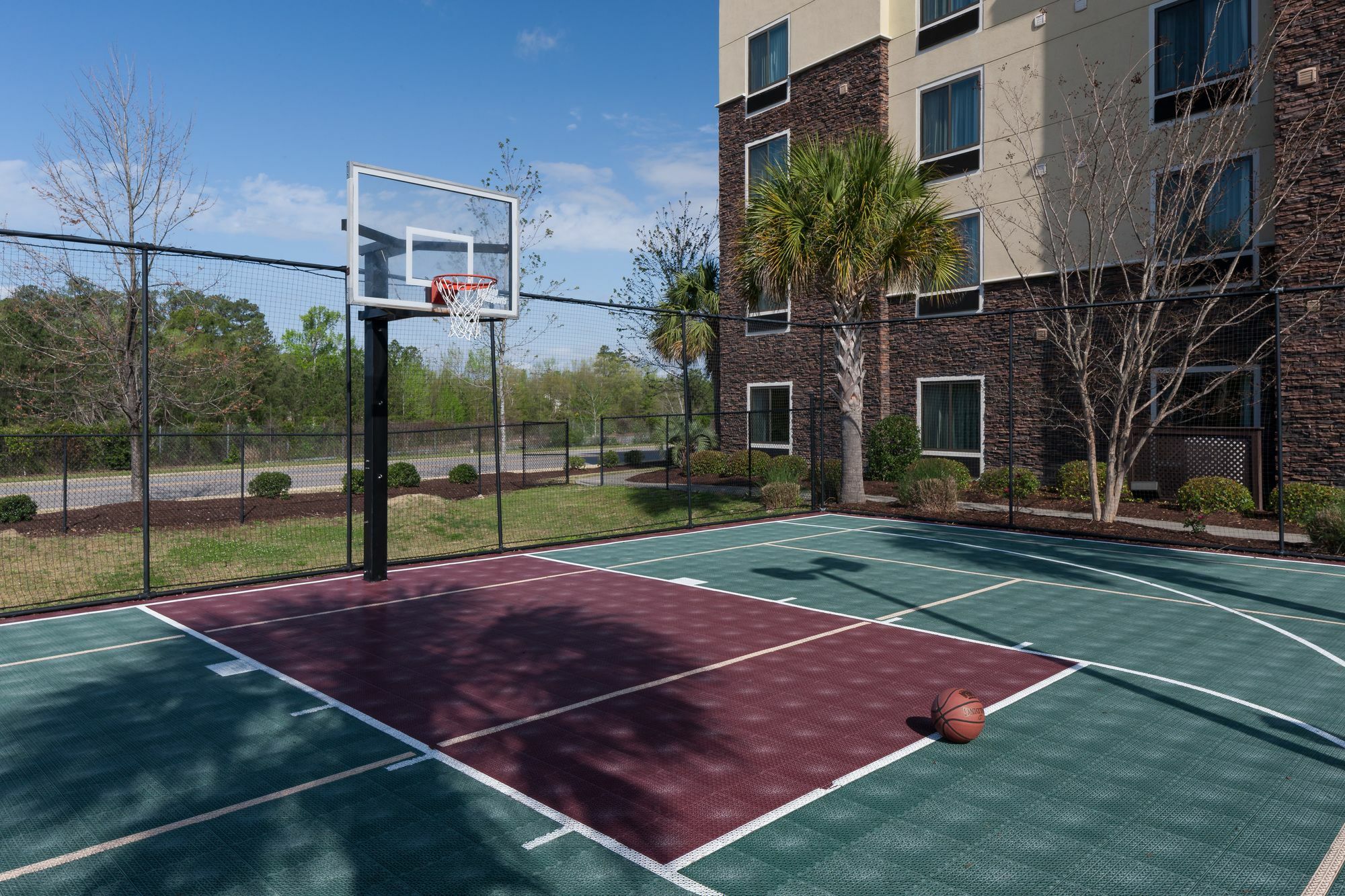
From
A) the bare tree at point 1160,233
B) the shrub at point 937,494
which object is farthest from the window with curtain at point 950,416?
the shrub at point 937,494

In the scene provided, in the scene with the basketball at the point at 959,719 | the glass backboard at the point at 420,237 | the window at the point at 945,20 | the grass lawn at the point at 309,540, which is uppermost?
the window at the point at 945,20

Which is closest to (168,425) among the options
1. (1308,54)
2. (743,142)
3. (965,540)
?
(743,142)

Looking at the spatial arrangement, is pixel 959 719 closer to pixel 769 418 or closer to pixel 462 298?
pixel 462 298

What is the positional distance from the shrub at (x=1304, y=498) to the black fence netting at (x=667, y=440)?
0.06 metres

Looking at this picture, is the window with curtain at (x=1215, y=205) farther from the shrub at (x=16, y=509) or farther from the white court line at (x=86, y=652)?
the shrub at (x=16, y=509)

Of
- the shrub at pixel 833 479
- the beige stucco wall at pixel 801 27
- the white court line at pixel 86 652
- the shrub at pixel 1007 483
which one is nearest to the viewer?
the white court line at pixel 86 652

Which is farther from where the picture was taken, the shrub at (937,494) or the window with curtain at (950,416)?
the window with curtain at (950,416)

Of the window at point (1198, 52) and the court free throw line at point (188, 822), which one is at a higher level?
the window at point (1198, 52)

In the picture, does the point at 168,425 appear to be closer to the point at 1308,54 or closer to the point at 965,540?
the point at 965,540

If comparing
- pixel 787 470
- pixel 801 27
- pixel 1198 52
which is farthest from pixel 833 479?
pixel 801 27

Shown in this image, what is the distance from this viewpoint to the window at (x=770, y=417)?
25734 mm

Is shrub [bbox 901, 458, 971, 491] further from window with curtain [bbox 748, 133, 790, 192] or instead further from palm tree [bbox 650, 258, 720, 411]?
palm tree [bbox 650, 258, 720, 411]

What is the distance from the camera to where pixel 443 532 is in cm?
1780

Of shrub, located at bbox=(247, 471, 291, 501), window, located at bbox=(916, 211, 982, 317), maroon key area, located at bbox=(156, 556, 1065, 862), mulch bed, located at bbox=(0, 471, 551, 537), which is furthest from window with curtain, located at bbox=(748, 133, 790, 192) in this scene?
maroon key area, located at bbox=(156, 556, 1065, 862)
